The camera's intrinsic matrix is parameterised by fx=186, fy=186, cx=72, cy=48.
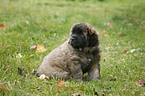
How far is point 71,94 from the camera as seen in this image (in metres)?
3.24

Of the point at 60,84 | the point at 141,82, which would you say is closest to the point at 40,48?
the point at 60,84

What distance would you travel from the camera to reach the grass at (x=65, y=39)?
11.2ft

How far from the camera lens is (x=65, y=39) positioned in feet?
20.6

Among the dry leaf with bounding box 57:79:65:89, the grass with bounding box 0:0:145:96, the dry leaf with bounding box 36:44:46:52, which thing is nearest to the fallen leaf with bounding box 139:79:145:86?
the grass with bounding box 0:0:145:96

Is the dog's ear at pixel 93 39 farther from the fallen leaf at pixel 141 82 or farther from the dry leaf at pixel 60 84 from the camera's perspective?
the fallen leaf at pixel 141 82

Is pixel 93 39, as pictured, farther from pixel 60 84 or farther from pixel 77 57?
pixel 60 84

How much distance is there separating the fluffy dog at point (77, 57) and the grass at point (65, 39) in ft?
0.68

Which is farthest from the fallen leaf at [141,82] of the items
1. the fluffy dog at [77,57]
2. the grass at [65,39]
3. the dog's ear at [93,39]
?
the dog's ear at [93,39]

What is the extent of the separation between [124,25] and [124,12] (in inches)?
73.5

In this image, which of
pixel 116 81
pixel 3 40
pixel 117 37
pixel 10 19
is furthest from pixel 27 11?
pixel 116 81

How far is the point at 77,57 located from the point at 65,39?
104 inches

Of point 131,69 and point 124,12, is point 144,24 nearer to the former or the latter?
point 124,12

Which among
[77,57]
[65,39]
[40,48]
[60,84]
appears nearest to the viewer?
[60,84]

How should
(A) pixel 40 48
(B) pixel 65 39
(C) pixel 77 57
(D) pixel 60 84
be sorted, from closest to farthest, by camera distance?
(D) pixel 60 84 < (C) pixel 77 57 < (A) pixel 40 48 < (B) pixel 65 39
